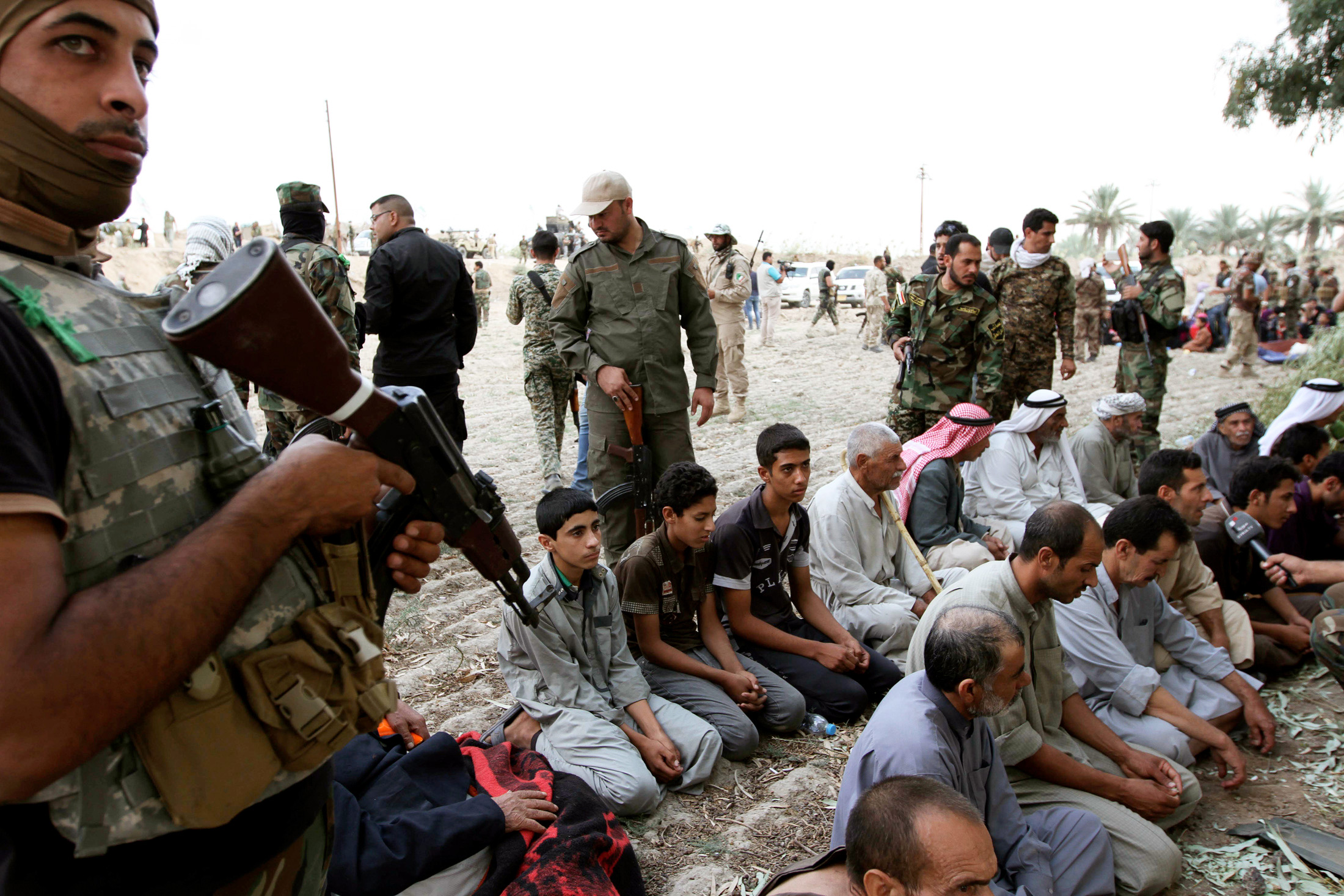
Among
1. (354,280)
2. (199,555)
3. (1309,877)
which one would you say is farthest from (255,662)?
(354,280)

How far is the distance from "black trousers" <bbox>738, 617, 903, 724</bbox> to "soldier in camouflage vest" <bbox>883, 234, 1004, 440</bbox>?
2.57 metres

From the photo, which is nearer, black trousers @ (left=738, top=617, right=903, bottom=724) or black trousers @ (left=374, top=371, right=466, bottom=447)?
black trousers @ (left=738, top=617, right=903, bottom=724)

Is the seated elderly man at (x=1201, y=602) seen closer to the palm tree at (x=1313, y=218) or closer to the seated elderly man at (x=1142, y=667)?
the seated elderly man at (x=1142, y=667)

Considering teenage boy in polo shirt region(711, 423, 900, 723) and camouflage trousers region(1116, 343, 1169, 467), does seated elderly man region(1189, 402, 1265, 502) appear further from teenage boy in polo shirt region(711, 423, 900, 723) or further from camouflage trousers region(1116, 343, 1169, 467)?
teenage boy in polo shirt region(711, 423, 900, 723)

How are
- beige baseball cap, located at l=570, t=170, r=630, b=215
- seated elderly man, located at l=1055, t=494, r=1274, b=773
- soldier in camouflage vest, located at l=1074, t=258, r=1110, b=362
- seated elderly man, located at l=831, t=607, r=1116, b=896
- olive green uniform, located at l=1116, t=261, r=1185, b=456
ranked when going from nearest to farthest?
seated elderly man, located at l=831, t=607, r=1116, b=896, seated elderly man, located at l=1055, t=494, r=1274, b=773, beige baseball cap, located at l=570, t=170, r=630, b=215, olive green uniform, located at l=1116, t=261, r=1185, b=456, soldier in camouflage vest, located at l=1074, t=258, r=1110, b=362

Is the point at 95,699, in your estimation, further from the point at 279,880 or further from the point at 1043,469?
the point at 1043,469

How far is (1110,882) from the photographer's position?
268 centimetres

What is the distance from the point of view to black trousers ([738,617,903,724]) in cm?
379

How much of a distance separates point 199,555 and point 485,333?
19.5m

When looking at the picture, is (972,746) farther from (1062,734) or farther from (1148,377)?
(1148,377)

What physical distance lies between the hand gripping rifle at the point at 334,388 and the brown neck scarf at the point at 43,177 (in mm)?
172

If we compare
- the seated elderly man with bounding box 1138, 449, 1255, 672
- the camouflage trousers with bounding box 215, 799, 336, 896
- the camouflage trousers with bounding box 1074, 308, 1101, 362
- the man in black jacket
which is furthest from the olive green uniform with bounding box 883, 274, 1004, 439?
the camouflage trousers with bounding box 1074, 308, 1101, 362

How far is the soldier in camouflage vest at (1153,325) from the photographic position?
6.86 m

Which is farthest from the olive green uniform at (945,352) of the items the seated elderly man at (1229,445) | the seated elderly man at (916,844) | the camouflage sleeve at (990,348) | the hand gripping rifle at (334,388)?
the hand gripping rifle at (334,388)
